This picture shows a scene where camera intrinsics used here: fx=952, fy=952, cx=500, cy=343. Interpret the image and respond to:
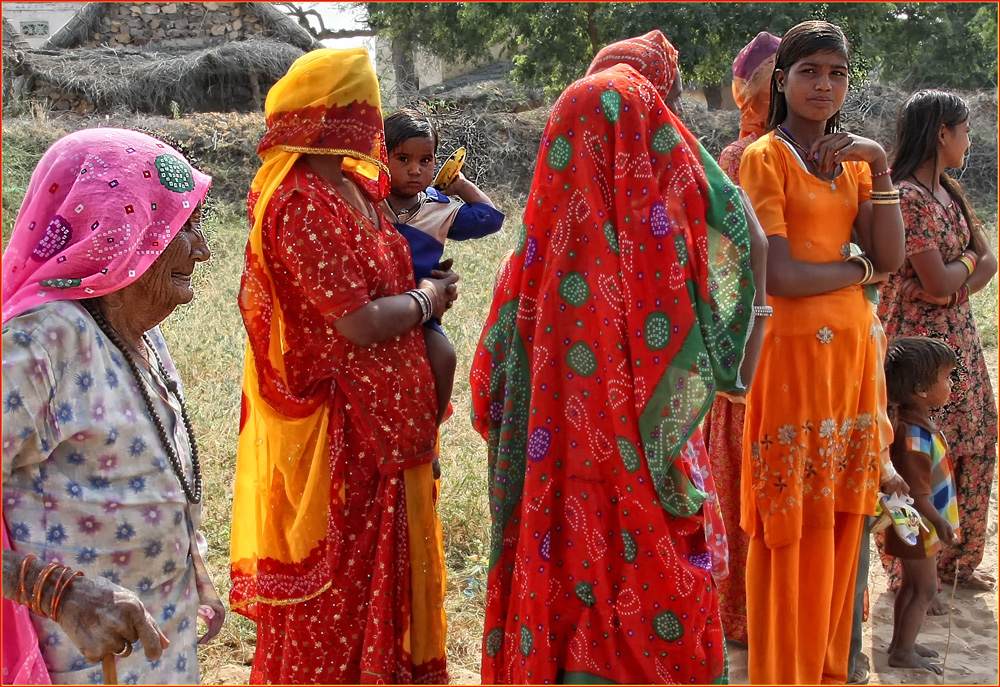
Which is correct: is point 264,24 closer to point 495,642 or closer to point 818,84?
point 818,84

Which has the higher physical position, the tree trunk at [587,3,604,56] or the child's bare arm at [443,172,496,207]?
the tree trunk at [587,3,604,56]

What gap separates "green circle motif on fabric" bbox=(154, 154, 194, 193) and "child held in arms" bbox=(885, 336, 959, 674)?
2856mm

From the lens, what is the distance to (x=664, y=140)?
2375 mm

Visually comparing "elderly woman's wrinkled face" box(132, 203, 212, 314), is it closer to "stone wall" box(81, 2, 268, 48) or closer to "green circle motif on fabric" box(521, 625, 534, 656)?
"green circle motif on fabric" box(521, 625, 534, 656)

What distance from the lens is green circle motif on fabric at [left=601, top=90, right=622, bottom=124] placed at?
2348 mm

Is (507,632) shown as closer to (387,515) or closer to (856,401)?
(387,515)

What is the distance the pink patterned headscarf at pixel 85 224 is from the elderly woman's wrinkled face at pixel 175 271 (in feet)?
0.29

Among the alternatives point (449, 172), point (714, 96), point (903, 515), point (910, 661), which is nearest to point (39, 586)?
point (449, 172)

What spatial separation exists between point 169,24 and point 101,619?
21325mm

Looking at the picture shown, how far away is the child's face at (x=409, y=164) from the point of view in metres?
3.21

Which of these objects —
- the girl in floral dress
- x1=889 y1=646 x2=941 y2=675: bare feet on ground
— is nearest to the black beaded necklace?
x1=889 y1=646 x2=941 y2=675: bare feet on ground

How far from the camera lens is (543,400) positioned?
239 cm

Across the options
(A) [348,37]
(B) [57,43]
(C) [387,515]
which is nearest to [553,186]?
(C) [387,515]

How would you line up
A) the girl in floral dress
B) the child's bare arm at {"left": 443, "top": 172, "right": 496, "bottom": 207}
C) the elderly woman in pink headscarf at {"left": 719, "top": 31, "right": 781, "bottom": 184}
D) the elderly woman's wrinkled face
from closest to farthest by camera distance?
A: the elderly woman's wrinkled face → the child's bare arm at {"left": 443, "top": 172, "right": 496, "bottom": 207} → the elderly woman in pink headscarf at {"left": 719, "top": 31, "right": 781, "bottom": 184} → the girl in floral dress
